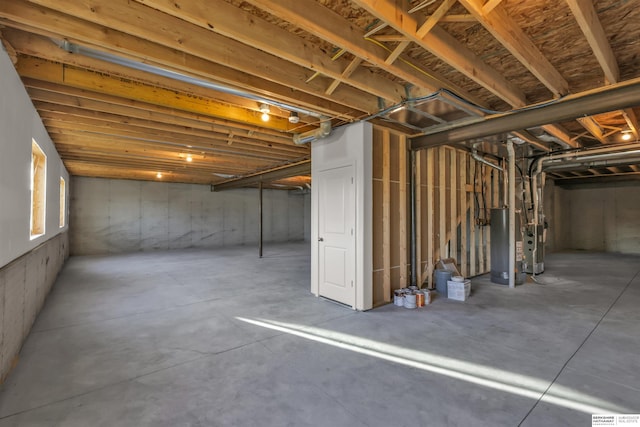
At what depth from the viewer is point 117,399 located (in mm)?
1979

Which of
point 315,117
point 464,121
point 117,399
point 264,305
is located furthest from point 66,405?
point 464,121

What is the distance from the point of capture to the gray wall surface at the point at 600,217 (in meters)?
9.53

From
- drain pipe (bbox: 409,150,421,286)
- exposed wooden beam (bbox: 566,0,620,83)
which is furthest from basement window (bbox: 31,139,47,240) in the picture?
exposed wooden beam (bbox: 566,0,620,83)

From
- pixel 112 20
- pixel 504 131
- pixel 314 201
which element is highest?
pixel 112 20

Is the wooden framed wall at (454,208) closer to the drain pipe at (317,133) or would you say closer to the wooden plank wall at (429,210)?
the wooden plank wall at (429,210)

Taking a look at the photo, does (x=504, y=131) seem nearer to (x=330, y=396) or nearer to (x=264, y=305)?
(x=330, y=396)

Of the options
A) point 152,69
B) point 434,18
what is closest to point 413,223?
point 434,18

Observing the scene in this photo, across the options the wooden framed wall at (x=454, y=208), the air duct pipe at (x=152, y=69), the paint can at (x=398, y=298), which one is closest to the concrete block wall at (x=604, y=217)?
the wooden framed wall at (x=454, y=208)

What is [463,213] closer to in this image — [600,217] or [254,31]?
[254,31]

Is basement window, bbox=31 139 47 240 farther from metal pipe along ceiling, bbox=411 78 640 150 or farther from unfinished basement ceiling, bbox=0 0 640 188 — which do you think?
metal pipe along ceiling, bbox=411 78 640 150

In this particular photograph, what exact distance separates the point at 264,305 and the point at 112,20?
130 inches

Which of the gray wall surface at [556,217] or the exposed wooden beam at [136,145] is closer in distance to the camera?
the exposed wooden beam at [136,145]

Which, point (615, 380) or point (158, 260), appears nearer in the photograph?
point (615, 380)

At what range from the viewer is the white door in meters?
3.90
